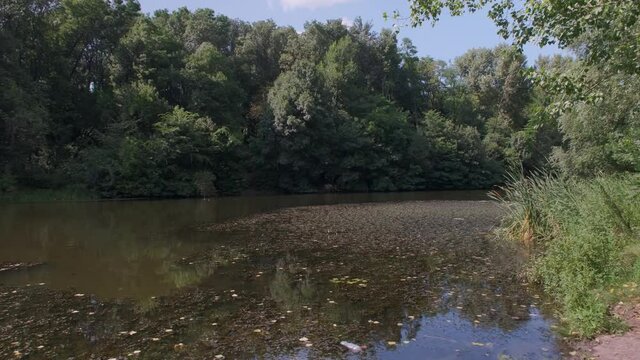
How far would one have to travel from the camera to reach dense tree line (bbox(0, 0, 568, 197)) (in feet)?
115

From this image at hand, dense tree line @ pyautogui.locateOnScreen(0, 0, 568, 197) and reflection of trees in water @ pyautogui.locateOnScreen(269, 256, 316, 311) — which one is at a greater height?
dense tree line @ pyautogui.locateOnScreen(0, 0, 568, 197)

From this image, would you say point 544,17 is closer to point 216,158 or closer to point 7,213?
point 7,213

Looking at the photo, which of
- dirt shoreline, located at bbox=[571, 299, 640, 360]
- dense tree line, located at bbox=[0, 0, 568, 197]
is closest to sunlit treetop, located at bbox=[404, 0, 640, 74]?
dirt shoreline, located at bbox=[571, 299, 640, 360]

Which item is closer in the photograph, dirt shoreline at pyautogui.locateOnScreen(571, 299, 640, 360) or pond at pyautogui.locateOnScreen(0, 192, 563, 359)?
dirt shoreline at pyautogui.locateOnScreen(571, 299, 640, 360)

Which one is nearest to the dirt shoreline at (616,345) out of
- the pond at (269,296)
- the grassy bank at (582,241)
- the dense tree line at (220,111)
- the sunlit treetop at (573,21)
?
the grassy bank at (582,241)

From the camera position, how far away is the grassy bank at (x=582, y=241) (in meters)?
6.94

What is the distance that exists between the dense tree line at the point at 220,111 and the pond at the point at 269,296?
14.0 meters

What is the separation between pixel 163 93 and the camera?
42500mm

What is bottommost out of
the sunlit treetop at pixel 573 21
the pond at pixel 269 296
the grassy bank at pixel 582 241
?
the pond at pixel 269 296

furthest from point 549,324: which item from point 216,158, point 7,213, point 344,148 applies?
point 344,148

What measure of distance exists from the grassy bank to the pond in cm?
49

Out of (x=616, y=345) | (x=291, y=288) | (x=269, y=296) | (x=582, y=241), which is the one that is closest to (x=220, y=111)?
(x=291, y=288)

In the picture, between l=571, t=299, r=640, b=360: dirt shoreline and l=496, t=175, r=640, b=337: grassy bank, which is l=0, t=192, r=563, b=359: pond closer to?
l=571, t=299, r=640, b=360: dirt shoreline

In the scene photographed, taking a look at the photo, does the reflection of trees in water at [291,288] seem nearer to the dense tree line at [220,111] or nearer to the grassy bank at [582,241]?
the grassy bank at [582,241]
